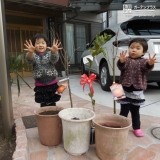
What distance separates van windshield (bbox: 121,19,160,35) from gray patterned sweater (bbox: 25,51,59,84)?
2.22 metres

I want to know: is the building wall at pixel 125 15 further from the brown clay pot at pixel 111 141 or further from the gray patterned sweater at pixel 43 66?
the brown clay pot at pixel 111 141

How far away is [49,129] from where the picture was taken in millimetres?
1812

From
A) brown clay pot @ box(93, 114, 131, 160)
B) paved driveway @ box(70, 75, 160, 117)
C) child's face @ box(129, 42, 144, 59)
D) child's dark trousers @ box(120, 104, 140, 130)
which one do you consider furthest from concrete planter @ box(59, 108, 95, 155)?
paved driveway @ box(70, 75, 160, 117)

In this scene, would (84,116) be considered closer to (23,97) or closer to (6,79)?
(6,79)

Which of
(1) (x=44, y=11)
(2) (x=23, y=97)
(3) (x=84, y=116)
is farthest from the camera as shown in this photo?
(1) (x=44, y=11)

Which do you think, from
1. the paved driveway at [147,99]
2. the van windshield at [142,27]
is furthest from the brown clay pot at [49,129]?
the van windshield at [142,27]

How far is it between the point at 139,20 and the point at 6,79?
9.78 ft

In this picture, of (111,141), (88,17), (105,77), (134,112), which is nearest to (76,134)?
(111,141)

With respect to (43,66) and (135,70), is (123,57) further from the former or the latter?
(43,66)

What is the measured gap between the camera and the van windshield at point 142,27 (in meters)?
3.60

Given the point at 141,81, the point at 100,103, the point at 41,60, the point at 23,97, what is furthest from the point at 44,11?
the point at 141,81

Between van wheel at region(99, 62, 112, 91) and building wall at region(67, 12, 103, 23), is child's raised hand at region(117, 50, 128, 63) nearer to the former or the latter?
van wheel at region(99, 62, 112, 91)

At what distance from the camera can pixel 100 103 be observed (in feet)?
11.3

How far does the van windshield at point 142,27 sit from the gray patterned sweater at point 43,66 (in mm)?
2217
